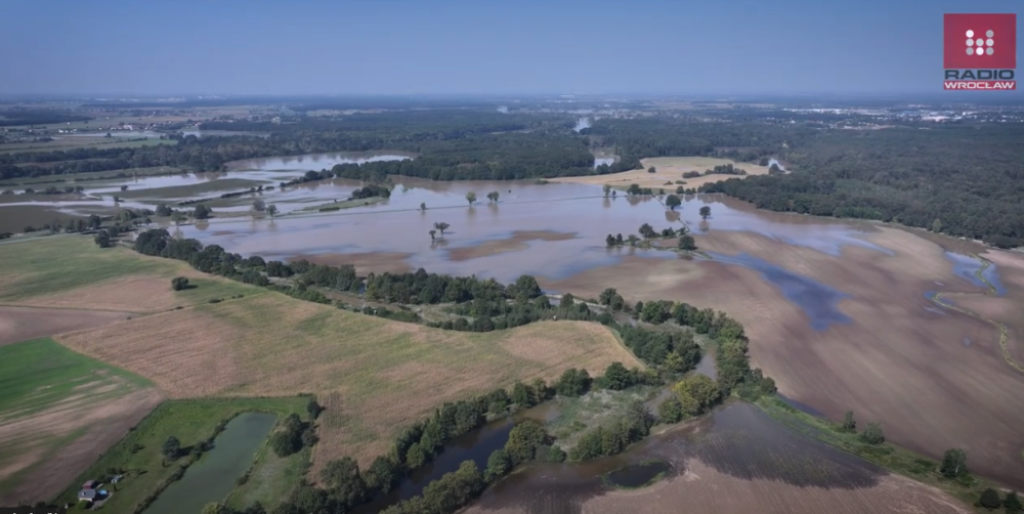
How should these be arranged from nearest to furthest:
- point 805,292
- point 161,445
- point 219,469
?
point 219,469
point 161,445
point 805,292

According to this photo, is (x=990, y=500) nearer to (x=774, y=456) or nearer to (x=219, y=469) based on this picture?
(x=774, y=456)

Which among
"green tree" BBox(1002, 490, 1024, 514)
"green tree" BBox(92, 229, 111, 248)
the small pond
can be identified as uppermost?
"green tree" BBox(92, 229, 111, 248)

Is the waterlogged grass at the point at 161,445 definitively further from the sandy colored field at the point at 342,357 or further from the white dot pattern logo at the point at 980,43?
the white dot pattern logo at the point at 980,43

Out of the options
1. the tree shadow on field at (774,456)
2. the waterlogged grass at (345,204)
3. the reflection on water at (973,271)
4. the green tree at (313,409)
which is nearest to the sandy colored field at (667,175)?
the waterlogged grass at (345,204)

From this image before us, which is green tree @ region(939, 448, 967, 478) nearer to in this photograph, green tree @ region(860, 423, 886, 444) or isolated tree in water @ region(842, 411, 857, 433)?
green tree @ region(860, 423, 886, 444)

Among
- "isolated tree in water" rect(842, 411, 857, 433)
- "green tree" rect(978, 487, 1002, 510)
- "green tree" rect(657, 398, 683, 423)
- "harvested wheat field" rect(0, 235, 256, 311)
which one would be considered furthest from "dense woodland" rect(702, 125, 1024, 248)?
"harvested wheat field" rect(0, 235, 256, 311)

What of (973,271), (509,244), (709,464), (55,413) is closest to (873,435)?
(709,464)

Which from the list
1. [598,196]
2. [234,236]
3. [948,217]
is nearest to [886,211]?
[948,217]
